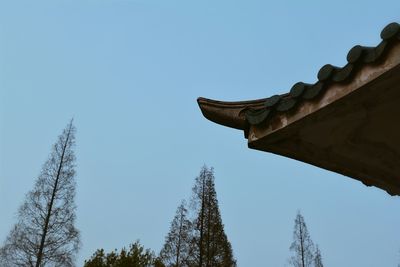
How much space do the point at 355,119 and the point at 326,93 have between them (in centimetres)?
28

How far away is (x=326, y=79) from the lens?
8.63ft

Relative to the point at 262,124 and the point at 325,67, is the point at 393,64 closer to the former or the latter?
the point at 325,67

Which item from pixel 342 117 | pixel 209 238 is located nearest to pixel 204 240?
pixel 209 238

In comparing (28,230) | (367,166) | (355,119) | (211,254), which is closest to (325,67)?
(355,119)

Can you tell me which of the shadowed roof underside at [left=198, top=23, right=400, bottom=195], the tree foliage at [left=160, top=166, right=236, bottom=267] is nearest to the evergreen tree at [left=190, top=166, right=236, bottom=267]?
the tree foliage at [left=160, top=166, right=236, bottom=267]

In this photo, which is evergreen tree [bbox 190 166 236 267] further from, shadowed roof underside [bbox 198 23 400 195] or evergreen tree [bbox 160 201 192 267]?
shadowed roof underside [bbox 198 23 400 195]

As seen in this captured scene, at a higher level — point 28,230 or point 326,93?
point 28,230

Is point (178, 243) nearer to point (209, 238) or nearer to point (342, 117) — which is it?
point (209, 238)

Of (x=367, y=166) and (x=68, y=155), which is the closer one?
(x=367, y=166)

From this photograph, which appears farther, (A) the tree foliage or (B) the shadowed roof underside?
(A) the tree foliage

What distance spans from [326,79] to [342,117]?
0.86ft

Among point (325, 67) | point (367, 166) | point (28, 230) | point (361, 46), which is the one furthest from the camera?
point (28, 230)

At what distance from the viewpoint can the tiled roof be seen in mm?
→ 2369

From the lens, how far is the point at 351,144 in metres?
3.02
